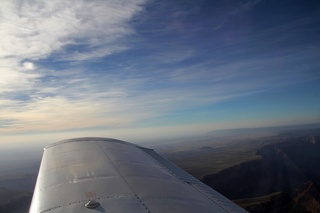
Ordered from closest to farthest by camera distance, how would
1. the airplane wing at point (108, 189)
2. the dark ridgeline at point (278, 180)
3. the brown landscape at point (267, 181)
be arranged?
1. the airplane wing at point (108, 189)
2. the brown landscape at point (267, 181)
3. the dark ridgeline at point (278, 180)

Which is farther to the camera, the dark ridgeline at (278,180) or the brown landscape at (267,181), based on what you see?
the dark ridgeline at (278,180)

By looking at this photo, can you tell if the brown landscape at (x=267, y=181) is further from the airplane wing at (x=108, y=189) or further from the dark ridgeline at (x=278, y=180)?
the airplane wing at (x=108, y=189)

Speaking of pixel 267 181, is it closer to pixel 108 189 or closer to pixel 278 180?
pixel 278 180

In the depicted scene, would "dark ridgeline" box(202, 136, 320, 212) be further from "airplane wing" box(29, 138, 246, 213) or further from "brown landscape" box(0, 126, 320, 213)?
"airplane wing" box(29, 138, 246, 213)

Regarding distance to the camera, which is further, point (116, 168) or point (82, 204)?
point (116, 168)

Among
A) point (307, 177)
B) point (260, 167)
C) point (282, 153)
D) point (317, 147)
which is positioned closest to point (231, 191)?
point (260, 167)

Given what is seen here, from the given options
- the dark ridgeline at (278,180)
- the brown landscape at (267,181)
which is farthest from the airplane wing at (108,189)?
the dark ridgeline at (278,180)

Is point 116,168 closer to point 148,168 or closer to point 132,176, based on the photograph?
point 132,176

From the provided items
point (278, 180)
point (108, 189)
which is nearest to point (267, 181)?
point (278, 180)
